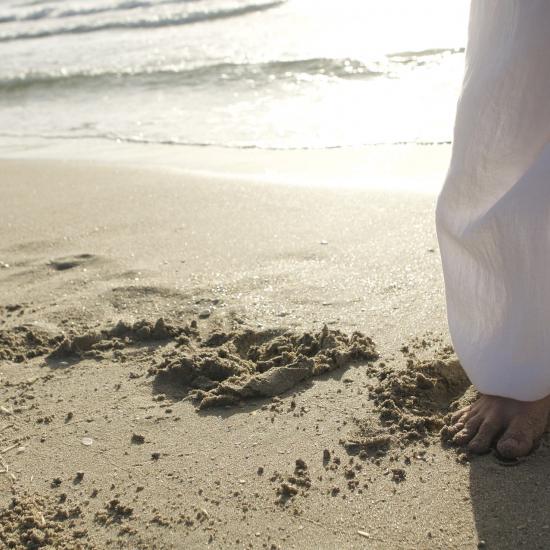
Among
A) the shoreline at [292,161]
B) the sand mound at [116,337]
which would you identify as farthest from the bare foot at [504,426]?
the shoreline at [292,161]

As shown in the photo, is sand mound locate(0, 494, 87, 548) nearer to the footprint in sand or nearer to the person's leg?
the person's leg

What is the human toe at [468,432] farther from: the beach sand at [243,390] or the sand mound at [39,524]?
the sand mound at [39,524]

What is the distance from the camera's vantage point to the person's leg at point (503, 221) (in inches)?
60.7

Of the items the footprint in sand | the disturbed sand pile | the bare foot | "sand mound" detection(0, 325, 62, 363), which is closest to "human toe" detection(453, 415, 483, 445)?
the bare foot

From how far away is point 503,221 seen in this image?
5.17 ft

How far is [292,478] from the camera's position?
1.71 metres

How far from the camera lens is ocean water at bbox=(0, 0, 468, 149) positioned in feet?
16.9

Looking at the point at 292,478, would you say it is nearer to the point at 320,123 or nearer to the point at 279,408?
the point at 279,408


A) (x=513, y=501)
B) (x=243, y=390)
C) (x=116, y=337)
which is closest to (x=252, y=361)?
(x=243, y=390)

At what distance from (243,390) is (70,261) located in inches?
49.9

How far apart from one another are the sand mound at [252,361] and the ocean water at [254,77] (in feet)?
8.04

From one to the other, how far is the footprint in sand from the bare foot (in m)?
1.70

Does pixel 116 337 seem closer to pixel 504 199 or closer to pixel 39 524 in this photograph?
pixel 39 524

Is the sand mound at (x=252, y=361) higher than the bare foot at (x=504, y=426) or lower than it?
lower
